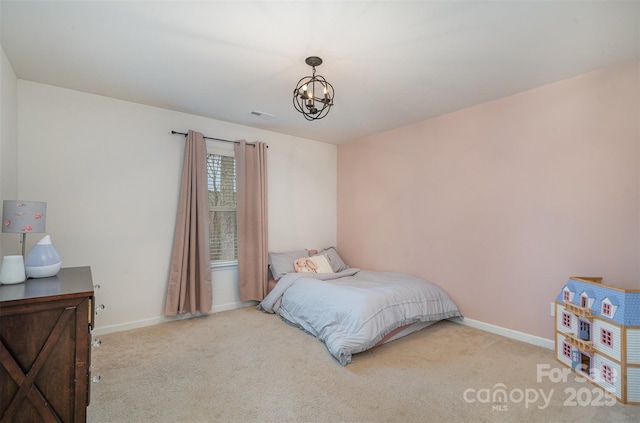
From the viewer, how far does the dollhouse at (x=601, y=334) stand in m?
1.92

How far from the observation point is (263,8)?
1.74 m

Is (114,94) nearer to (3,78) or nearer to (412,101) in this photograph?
(3,78)

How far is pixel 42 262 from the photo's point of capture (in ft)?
5.82

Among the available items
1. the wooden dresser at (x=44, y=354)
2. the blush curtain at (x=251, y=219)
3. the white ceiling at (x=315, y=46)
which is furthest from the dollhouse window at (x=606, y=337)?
the blush curtain at (x=251, y=219)

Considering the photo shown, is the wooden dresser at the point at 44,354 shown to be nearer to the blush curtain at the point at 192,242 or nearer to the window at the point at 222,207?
the blush curtain at the point at 192,242

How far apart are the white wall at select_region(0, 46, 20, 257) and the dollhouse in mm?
4428

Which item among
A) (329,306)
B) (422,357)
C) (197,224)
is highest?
(197,224)

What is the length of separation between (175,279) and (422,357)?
105 inches

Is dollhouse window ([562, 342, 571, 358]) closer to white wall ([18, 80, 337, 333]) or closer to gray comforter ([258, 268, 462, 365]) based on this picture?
gray comforter ([258, 268, 462, 365])

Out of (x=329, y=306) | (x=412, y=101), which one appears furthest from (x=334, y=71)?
(x=329, y=306)

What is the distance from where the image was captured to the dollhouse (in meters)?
1.92

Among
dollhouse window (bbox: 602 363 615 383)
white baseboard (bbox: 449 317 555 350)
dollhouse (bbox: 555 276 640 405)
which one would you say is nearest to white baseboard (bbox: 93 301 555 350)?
white baseboard (bbox: 449 317 555 350)

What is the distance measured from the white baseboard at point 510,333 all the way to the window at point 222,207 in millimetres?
2893

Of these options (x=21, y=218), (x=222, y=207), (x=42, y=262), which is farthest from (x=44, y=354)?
(x=222, y=207)
